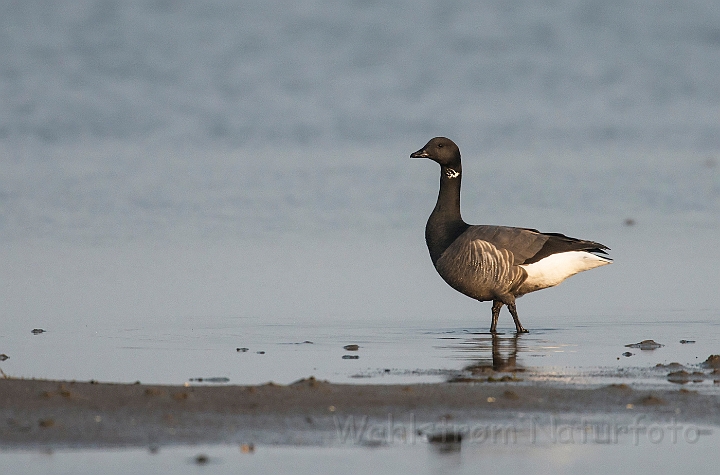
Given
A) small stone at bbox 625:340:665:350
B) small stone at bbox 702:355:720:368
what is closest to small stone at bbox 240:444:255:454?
small stone at bbox 702:355:720:368

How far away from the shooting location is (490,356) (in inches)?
350

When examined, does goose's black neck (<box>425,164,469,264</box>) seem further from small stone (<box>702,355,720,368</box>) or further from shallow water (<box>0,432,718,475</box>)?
shallow water (<box>0,432,718,475</box>)

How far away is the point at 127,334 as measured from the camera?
9758 mm

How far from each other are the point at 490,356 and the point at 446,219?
3.34 meters

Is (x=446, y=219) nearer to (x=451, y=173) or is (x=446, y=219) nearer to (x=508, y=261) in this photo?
(x=451, y=173)

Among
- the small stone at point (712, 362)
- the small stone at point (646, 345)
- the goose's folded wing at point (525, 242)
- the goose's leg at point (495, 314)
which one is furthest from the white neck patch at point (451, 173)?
the small stone at point (712, 362)

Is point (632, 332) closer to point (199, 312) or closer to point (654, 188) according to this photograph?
point (199, 312)

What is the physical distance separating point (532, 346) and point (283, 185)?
10.5 metres

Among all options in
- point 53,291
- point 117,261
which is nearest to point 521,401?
point 53,291

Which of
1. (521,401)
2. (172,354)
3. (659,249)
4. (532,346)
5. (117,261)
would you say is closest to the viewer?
(521,401)

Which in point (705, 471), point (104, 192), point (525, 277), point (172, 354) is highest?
point (104, 192)

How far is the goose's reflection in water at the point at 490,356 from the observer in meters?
7.77

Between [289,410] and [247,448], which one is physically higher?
[289,410]

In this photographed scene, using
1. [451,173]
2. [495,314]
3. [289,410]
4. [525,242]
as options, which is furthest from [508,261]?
[289,410]
